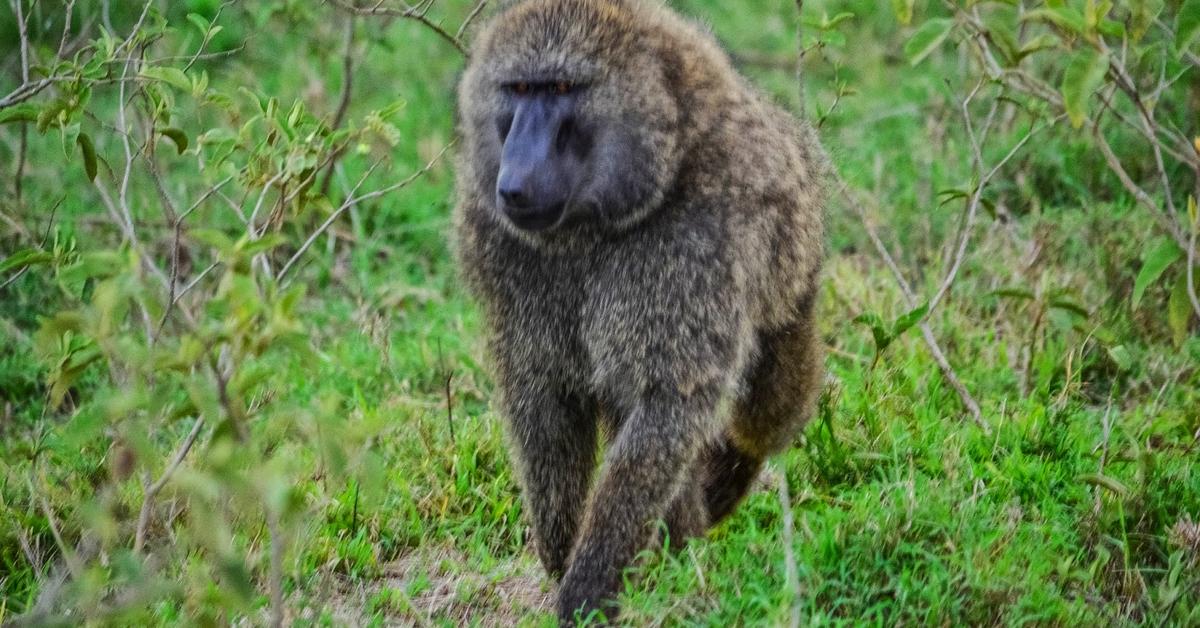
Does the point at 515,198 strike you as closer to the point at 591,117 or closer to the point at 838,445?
the point at 591,117

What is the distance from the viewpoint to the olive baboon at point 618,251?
2814 mm

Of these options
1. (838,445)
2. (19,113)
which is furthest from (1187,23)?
(19,113)

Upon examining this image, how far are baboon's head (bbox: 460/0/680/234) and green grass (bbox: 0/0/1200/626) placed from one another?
23.5 inches

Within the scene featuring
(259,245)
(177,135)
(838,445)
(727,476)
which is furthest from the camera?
(838,445)

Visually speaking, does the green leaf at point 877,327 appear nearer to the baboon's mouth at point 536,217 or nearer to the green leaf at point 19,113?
the baboon's mouth at point 536,217

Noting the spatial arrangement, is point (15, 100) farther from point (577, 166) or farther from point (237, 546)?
point (577, 166)

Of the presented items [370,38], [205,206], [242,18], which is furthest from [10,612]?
[242,18]

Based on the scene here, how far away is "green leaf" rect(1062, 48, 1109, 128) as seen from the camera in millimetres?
2459

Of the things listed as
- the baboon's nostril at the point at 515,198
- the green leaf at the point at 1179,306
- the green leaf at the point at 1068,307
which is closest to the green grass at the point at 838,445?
the green leaf at the point at 1068,307

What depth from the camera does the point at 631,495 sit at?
9.21 ft

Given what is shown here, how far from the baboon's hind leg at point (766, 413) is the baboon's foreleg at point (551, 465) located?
306 millimetres

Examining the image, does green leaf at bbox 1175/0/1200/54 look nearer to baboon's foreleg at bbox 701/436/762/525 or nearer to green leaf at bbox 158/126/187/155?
baboon's foreleg at bbox 701/436/762/525

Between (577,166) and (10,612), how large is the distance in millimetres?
1519

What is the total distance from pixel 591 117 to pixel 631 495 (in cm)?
77
